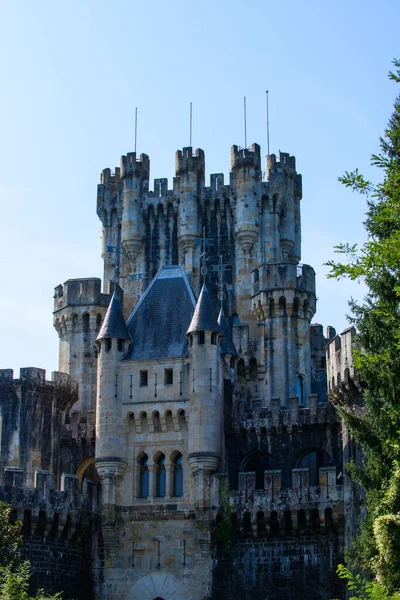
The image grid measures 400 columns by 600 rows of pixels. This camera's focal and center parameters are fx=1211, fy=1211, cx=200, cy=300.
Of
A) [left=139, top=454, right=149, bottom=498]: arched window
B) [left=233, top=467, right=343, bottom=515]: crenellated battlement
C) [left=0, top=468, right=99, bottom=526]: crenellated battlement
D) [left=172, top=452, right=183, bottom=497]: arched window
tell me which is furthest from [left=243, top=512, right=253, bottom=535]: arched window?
[left=0, top=468, right=99, bottom=526]: crenellated battlement

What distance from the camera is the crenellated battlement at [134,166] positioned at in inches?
3009

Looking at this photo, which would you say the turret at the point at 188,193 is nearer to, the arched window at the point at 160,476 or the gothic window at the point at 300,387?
the gothic window at the point at 300,387

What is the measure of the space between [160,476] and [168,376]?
4.62 m

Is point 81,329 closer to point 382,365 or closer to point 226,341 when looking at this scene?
point 226,341

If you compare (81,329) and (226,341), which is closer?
(226,341)

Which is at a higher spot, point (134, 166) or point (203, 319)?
point (134, 166)

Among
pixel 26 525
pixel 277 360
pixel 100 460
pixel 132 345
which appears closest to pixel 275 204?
pixel 277 360

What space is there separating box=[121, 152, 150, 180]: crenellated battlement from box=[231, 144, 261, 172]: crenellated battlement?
5802 millimetres

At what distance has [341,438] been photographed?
55.6 meters

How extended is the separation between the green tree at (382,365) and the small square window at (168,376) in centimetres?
1470

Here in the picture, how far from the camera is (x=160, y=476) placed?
55656 millimetres

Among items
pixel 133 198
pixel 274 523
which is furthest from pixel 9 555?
pixel 133 198

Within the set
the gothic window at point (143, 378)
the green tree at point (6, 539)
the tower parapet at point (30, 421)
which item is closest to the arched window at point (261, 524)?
the gothic window at point (143, 378)

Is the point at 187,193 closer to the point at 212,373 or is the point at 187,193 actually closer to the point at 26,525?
the point at 212,373
